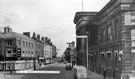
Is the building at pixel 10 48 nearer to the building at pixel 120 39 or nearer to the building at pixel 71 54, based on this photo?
the building at pixel 71 54

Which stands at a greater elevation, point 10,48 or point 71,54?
point 10,48

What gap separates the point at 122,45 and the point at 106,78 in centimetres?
896

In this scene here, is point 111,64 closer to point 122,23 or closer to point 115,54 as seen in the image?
point 115,54

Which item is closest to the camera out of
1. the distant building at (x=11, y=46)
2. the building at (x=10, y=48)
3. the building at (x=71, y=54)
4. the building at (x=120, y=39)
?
the building at (x=120, y=39)

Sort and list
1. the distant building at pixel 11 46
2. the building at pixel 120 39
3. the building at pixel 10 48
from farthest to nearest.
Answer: the distant building at pixel 11 46 → the building at pixel 10 48 → the building at pixel 120 39

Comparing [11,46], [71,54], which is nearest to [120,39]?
[11,46]

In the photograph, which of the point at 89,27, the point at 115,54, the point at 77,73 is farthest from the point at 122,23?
the point at 89,27

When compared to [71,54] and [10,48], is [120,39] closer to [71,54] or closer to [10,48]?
[10,48]

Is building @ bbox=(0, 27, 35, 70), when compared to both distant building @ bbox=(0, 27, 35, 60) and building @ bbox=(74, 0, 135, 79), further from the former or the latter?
building @ bbox=(74, 0, 135, 79)

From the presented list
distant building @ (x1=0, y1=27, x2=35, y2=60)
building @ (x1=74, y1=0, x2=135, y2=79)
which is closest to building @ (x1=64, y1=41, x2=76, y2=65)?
distant building @ (x1=0, y1=27, x2=35, y2=60)

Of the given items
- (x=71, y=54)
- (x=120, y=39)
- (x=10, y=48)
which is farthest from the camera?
(x=71, y=54)

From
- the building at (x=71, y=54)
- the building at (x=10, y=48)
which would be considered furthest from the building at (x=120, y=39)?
the building at (x=71, y=54)

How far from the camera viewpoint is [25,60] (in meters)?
70.2

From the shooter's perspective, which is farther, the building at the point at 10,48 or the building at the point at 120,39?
the building at the point at 10,48
